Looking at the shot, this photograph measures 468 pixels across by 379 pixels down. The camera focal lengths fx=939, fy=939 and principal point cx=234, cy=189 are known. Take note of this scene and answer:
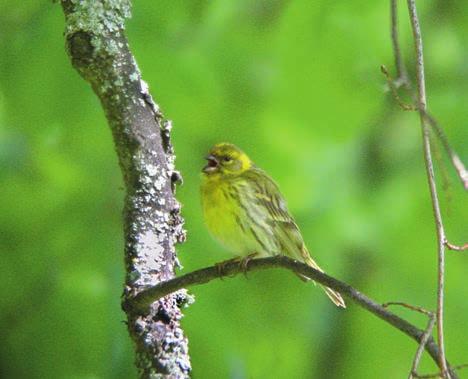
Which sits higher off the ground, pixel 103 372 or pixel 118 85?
pixel 118 85

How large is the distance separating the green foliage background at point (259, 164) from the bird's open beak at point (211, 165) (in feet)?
0.21

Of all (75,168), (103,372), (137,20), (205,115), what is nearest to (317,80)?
(205,115)

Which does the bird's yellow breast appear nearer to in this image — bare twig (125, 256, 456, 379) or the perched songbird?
the perched songbird

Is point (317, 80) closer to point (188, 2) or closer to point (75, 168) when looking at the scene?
point (188, 2)

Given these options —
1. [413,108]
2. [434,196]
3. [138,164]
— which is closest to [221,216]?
[138,164]

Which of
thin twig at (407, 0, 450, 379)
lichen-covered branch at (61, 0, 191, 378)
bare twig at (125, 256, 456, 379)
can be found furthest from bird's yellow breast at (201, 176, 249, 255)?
thin twig at (407, 0, 450, 379)

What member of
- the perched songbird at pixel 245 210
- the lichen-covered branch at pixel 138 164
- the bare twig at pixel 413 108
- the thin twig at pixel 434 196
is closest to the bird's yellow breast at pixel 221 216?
the perched songbird at pixel 245 210

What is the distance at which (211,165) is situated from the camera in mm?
4828

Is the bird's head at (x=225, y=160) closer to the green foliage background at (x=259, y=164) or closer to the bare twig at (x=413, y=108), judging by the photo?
the green foliage background at (x=259, y=164)

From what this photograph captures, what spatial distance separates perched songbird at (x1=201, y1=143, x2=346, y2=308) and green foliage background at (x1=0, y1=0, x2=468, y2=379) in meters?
0.10

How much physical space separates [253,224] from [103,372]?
113 centimetres

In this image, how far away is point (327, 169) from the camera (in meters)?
4.94

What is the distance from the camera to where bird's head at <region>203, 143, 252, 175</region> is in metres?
4.71

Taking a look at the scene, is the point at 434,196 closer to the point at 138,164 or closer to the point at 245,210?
the point at 138,164
